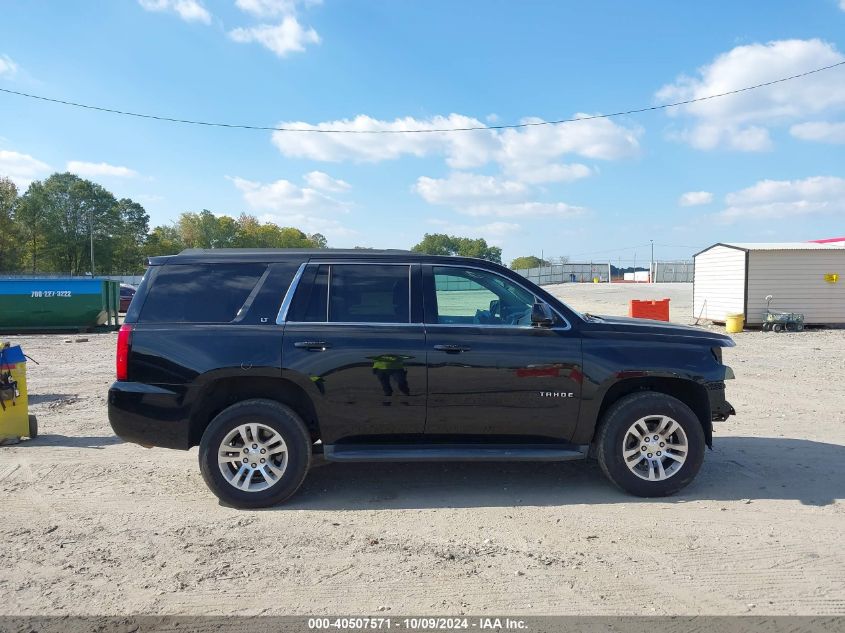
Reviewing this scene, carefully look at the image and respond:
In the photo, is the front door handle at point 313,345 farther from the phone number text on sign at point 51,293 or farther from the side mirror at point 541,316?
the phone number text on sign at point 51,293

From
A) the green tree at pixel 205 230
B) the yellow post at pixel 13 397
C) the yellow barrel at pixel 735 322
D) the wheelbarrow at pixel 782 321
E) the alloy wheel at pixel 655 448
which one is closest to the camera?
the alloy wheel at pixel 655 448

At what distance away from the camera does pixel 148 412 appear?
4.41 meters

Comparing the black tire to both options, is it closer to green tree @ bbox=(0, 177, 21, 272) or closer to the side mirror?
the side mirror

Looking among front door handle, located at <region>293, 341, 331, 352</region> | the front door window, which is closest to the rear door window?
front door handle, located at <region>293, 341, 331, 352</region>

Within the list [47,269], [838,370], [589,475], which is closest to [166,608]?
[589,475]

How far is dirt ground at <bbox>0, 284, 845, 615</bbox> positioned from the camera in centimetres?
320

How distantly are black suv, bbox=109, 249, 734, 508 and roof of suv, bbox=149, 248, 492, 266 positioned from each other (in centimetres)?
2

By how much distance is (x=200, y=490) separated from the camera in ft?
15.9

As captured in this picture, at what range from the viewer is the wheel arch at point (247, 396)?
14.9ft

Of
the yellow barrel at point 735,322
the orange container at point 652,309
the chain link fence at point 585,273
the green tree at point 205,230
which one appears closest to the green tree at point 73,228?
the green tree at point 205,230

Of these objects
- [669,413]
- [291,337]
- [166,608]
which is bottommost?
[166,608]

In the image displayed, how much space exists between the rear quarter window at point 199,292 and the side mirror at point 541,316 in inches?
85.6

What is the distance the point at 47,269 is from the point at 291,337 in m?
92.0

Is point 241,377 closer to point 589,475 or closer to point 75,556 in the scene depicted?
point 75,556
